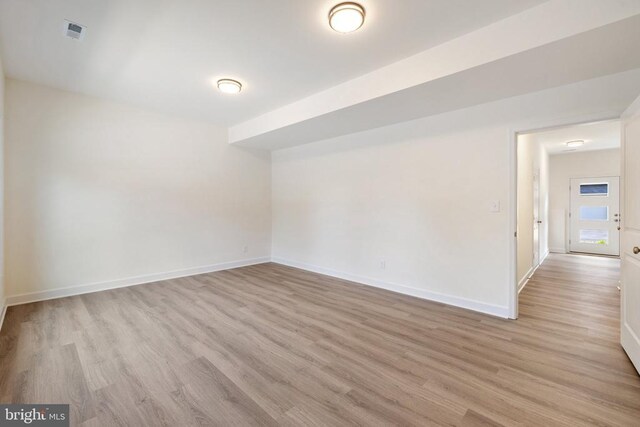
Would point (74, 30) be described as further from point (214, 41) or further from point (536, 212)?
point (536, 212)

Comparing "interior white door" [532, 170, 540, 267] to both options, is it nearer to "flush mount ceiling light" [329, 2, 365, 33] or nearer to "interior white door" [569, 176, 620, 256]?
"interior white door" [569, 176, 620, 256]

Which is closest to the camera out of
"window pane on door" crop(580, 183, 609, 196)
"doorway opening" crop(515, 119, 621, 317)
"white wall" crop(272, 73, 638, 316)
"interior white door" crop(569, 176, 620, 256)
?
"white wall" crop(272, 73, 638, 316)

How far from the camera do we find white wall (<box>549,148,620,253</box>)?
705 centimetres

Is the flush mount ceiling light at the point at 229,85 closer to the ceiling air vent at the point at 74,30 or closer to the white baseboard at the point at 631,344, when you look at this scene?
the ceiling air vent at the point at 74,30

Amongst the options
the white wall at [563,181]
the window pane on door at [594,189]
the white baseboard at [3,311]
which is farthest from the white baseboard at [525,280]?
the white baseboard at [3,311]

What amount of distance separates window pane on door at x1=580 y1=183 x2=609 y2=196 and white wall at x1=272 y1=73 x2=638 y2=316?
6475 millimetres

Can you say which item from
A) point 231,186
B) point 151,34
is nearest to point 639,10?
point 151,34

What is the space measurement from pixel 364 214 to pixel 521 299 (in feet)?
7.85

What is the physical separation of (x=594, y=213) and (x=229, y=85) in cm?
927

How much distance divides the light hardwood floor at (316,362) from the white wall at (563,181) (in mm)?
4700

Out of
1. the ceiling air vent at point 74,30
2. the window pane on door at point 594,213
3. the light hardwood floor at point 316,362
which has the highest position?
the ceiling air vent at point 74,30

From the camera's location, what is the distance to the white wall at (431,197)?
2.96 m

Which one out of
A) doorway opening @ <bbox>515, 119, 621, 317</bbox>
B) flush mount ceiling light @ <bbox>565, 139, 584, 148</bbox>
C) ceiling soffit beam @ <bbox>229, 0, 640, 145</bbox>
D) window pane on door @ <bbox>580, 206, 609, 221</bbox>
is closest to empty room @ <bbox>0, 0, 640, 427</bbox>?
ceiling soffit beam @ <bbox>229, 0, 640, 145</bbox>

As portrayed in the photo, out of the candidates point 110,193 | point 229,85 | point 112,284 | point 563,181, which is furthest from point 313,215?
point 563,181
